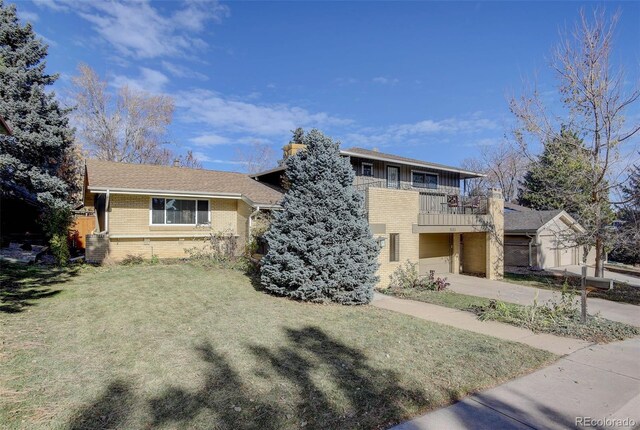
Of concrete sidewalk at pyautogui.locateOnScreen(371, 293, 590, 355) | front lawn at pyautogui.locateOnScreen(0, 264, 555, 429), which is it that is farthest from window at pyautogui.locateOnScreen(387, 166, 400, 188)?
front lawn at pyautogui.locateOnScreen(0, 264, 555, 429)

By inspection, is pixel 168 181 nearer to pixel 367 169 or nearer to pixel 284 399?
pixel 367 169

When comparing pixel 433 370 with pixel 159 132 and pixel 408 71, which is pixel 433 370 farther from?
pixel 159 132

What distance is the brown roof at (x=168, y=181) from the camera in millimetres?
13656

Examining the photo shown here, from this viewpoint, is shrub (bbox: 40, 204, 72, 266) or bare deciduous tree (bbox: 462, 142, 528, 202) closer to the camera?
shrub (bbox: 40, 204, 72, 266)

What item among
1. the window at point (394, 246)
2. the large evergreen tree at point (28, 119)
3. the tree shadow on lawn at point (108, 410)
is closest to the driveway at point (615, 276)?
the window at point (394, 246)

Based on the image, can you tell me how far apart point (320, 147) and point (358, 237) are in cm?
271

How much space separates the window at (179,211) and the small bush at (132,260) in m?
1.52

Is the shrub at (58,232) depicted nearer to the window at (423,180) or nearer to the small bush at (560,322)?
the small bush at (560,322)

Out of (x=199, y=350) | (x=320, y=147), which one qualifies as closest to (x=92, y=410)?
(x=199, y=350)

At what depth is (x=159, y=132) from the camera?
99.9ft

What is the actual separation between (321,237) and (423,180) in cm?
1204

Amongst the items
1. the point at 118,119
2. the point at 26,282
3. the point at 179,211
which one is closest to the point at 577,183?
the point at 179,211

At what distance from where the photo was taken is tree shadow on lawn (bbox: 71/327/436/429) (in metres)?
3.53

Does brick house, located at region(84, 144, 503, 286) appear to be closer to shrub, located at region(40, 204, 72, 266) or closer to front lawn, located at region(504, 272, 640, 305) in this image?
shrub, located at region(40, 204, 72, 266)
